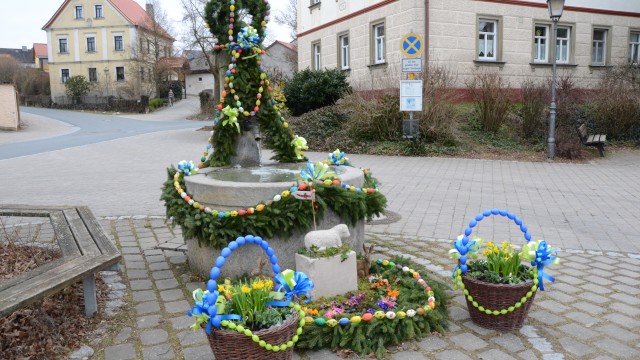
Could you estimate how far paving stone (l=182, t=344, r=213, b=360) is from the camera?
3473 millimetres

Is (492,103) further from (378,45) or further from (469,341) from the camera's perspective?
(469,341)

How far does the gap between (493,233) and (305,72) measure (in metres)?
15.3

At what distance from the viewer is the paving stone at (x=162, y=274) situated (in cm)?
507

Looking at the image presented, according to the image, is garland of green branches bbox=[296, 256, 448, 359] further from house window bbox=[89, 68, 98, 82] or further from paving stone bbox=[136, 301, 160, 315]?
house window bbox=[89, 68, 98, 82]

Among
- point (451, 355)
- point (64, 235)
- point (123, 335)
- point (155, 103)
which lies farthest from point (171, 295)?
point (155, 103)

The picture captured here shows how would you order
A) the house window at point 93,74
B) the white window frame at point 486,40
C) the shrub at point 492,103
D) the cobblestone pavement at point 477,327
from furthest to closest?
1. the house window at point 93,74
2. the white window frame at point 486,40
3. the shrub at point 492,103
4. the cobblestone pavement at point 477,327

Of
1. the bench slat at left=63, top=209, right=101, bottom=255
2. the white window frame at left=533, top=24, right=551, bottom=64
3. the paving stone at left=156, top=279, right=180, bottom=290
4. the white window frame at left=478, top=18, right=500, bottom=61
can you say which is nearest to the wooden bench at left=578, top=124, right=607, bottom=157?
the white window frame at left=478, top=18, right=500, bottom=61

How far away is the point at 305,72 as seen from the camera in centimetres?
2102

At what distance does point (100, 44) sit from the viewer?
5669 centimetres

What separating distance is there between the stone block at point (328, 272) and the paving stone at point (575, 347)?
1515 mm

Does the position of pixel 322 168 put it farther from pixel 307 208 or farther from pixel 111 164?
pixel 111 164

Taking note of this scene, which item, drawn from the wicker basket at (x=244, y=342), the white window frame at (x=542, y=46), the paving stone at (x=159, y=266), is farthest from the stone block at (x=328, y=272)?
the white window frame at (x=542, y=46)

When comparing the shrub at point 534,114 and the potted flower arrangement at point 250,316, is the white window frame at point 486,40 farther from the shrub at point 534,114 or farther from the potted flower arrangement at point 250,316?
the potted flower arrangement at point 250,316

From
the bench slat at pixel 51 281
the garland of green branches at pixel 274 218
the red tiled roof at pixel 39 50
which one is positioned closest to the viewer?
the bench slat at pixel 51 281
